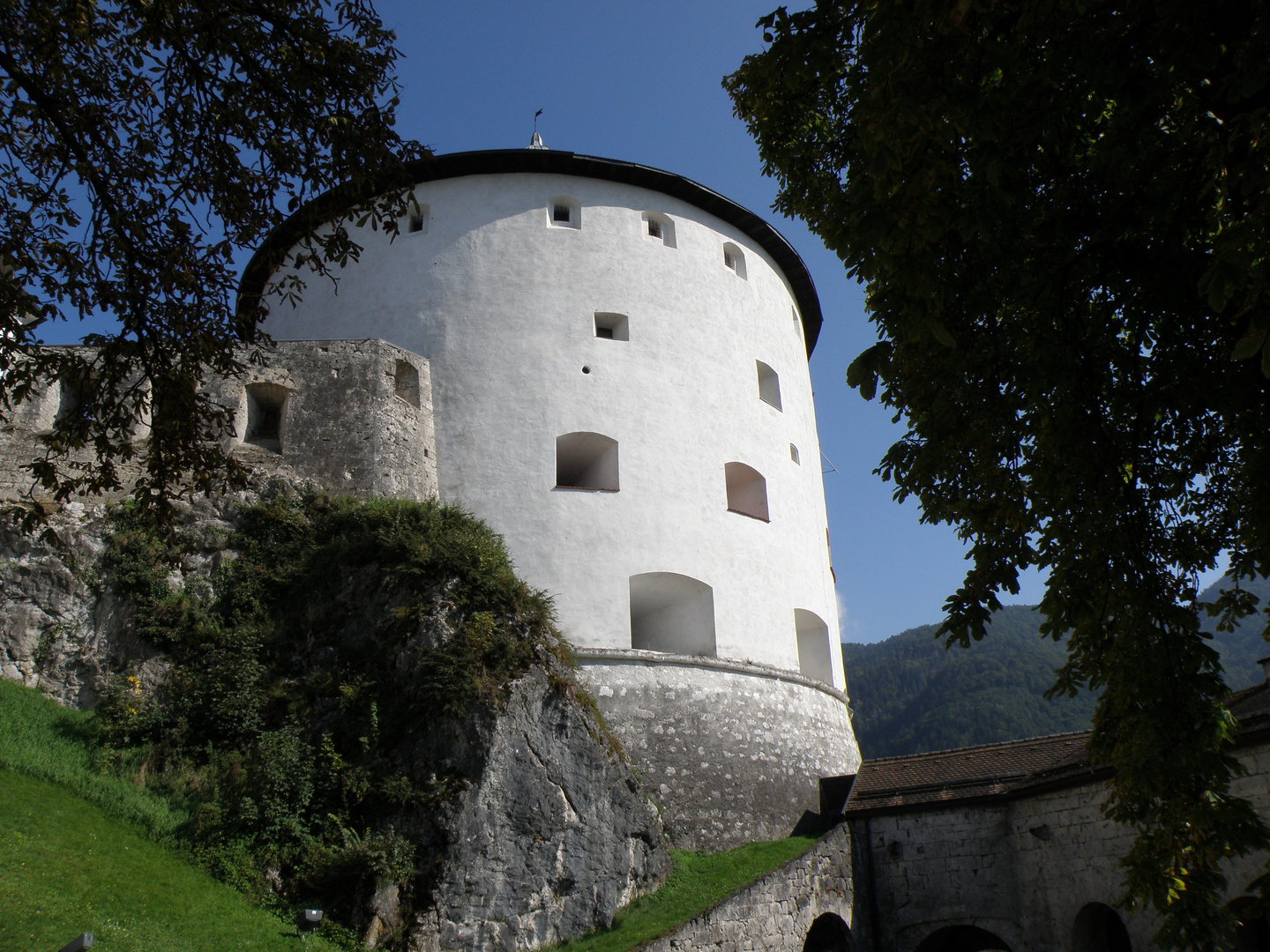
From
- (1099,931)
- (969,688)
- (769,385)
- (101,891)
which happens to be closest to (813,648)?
(769,385)

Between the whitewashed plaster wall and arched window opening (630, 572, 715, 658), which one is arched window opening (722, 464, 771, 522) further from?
arched window opening (630, 572, 715, 658)

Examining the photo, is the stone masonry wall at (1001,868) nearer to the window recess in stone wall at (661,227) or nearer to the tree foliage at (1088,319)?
the tree foliage at (1088,319)

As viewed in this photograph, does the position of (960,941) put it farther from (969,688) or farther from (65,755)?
(969,688)

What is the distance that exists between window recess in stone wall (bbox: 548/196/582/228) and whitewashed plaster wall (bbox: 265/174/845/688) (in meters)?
0.11

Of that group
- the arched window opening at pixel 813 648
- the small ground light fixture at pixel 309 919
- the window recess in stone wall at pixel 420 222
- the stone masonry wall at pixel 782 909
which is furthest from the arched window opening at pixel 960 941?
the window recess in stone wall at pixel 420 222

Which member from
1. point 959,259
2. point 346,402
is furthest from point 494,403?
point 959,259

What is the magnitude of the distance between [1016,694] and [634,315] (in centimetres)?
5213

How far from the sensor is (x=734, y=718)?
592 inches

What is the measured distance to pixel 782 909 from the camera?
12617 millimetres

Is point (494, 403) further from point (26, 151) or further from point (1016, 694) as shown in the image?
point (1016, 694)

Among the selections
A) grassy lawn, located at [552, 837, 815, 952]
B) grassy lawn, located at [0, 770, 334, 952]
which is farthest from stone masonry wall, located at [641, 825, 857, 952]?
grassy lawn, located at [0, 770, 334, 952]

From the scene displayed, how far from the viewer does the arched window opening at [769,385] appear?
61.4 ft

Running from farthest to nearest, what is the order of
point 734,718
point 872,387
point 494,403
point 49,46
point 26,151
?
1. point 494,403
2. point 734,718
3. point 26,151
4. point 49,46
5. point 872,387

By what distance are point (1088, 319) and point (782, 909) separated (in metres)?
8.64
